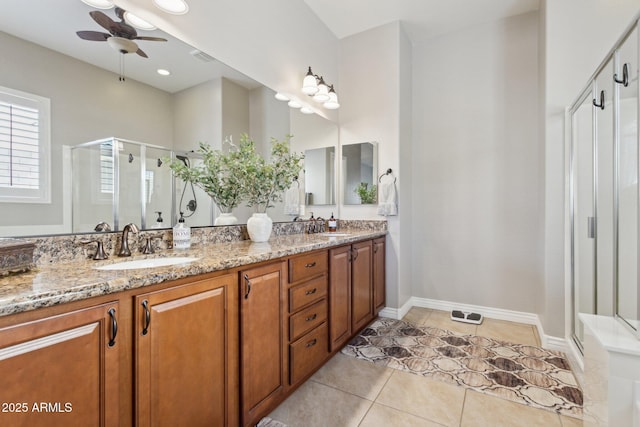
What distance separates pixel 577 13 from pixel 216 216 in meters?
3.03

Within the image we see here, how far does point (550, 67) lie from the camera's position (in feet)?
7.53

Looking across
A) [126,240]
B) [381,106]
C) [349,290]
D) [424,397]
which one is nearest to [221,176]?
[126,240]

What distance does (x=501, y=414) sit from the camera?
5.15 ft

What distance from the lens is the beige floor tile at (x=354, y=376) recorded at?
5.87 feet

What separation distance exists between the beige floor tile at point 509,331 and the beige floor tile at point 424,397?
102cm

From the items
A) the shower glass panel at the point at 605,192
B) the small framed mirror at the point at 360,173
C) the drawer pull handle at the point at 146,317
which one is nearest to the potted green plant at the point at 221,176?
the drawer pull handle at the point at 146,317

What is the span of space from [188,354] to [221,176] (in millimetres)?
1135

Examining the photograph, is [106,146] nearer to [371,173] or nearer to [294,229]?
[294,229]

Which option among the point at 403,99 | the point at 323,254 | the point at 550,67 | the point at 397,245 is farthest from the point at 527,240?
the point at 323,254

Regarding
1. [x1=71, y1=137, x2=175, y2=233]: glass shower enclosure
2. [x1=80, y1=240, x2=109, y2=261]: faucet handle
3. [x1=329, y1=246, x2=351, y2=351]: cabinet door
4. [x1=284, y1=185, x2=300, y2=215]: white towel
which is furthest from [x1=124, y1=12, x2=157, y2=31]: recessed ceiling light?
[x1=329, y1=246, x2=351, y2=351]: cabinet door

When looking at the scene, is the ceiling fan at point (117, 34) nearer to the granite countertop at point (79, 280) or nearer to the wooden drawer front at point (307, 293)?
the granite countertop at point (79, 280)

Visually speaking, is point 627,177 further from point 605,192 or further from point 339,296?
point 339,296

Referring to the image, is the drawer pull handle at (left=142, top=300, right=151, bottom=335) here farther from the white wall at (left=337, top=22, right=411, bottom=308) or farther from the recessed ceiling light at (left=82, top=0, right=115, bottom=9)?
the white wall at (left=337, top=22, right=411, bottom=308)

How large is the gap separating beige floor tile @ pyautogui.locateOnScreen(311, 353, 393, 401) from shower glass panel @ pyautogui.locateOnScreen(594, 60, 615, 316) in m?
1.40
